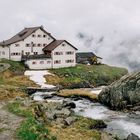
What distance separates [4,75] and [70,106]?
28743 millimetres

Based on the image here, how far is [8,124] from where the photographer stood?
132 feet

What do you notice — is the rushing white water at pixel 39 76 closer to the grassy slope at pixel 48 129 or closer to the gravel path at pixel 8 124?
the grassy slope at pixel 48 129

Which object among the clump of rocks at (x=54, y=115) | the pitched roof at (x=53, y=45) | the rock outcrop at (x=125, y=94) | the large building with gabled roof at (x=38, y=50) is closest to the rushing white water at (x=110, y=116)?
the rock outcrop at (x=125, y=94)

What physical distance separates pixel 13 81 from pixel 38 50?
2320cm

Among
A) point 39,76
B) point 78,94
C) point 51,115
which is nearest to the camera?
point 51,115

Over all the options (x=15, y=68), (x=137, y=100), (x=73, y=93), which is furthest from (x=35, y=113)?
(x=15, y=68)

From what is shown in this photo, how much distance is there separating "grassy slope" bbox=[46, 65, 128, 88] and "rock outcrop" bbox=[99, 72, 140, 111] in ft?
76.2

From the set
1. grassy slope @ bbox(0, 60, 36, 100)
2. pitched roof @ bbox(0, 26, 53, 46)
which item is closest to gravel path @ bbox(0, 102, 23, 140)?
grassy slope @ bbox(0, 60, 36, 100)

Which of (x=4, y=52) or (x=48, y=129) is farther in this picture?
(x=4, y=52)

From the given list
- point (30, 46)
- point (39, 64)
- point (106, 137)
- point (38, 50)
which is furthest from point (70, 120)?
point (38, 50)

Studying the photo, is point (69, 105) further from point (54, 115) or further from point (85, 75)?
point (85, 75)

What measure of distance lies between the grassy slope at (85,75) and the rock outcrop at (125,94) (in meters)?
23.2

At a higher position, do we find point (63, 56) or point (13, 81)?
point (63, 56)

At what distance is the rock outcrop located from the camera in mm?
60219
